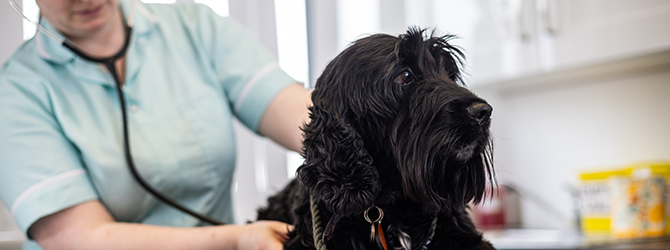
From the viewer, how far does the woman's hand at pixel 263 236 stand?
0.84 metres

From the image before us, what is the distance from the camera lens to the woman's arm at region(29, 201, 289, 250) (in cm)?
89

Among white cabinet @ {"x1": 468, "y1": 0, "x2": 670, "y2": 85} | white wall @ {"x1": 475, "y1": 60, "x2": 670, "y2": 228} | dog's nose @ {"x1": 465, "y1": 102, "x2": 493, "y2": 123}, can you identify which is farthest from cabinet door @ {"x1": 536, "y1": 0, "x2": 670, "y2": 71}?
dog's nose @ {"x1": 465, "y1": 102, "x2": 493, "y2": 123}

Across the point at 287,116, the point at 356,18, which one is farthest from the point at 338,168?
the point at 356,18

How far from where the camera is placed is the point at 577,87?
225cm

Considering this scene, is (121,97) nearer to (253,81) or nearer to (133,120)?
(133,120)

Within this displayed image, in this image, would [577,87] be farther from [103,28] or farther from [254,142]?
[103,28]

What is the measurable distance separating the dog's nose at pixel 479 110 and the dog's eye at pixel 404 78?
0.13m

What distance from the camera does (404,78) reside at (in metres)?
0.79

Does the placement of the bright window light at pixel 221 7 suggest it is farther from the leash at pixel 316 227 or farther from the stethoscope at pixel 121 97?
the leash at pixel 316 227

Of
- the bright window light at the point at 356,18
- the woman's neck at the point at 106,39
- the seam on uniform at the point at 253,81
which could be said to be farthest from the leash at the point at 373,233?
the bright window light at the point at 356,18

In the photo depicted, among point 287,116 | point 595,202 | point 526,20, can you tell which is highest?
point 526,20

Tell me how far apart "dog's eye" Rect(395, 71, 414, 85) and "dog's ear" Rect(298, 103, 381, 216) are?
104mm

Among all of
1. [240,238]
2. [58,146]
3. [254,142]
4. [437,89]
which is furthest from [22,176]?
[254,142]

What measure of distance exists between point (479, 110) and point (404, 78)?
0.49 ft
